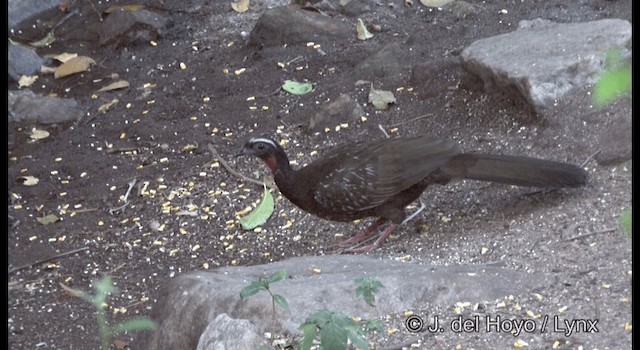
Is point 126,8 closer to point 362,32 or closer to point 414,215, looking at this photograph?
point 362,32

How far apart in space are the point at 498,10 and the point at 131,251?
379 cm

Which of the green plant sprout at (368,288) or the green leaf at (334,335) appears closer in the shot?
the green leaf at (334,335)

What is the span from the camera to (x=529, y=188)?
587 centimetres

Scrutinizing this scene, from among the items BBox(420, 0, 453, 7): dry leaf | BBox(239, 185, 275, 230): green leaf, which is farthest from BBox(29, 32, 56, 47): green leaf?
BBox(239, 185, 275, 230): green leaf

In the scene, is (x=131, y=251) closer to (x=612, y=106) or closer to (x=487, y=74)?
(x=487, y=74)

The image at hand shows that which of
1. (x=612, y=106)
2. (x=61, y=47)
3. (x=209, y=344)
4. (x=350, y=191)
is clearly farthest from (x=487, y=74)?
(x=61, y=47)

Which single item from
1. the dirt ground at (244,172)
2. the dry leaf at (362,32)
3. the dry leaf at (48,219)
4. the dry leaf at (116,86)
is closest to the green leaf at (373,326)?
the dirt ground at (244,172)

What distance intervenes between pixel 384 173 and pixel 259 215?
1.14 meters

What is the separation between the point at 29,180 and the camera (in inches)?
296

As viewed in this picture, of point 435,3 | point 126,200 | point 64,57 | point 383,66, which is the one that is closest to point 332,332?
point 126,200

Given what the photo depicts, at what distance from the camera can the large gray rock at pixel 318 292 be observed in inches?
175

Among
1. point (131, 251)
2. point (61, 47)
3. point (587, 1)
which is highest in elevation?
point (587, 1)

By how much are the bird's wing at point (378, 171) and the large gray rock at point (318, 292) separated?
65cm

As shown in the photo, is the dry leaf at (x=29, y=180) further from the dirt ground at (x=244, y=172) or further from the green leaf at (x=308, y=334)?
the green leaf at (x=308, y=334)
